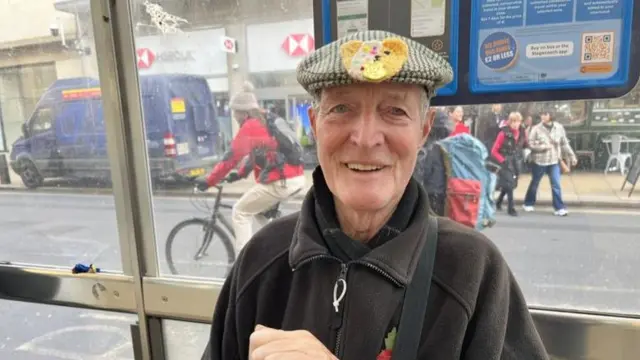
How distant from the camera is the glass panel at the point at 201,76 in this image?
177 centimetres

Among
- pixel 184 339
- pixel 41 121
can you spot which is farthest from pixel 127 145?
pixel 184 339

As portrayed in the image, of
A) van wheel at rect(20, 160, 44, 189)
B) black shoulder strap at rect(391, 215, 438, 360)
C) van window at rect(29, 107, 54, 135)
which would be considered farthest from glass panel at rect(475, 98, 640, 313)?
van wheel at rect(20, 160, 44, 189)

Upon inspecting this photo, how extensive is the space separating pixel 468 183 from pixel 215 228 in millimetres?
1240

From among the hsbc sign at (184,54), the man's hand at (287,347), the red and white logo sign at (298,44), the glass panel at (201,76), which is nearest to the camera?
the man's hand at (287,347)

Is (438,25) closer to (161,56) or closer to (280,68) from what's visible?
(280,68)

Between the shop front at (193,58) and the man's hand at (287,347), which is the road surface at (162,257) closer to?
the shop front at (193,58)

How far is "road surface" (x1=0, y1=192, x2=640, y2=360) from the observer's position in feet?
5.02

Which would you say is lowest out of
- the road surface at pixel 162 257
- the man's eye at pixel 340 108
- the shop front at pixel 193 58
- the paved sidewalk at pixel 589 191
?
the road surface at pixel 162 257

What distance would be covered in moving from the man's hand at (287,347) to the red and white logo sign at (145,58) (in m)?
1.39

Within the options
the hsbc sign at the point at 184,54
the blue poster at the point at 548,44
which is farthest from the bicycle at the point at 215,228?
the blue poster at the point at 548,44

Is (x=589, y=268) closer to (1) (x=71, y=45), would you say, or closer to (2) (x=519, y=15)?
(2) (x=519, y=15)

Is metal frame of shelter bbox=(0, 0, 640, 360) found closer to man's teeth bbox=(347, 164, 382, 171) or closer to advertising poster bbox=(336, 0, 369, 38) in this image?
advertising poster bbox=(336, 0, 369, 38)

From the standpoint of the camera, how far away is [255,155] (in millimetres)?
2021

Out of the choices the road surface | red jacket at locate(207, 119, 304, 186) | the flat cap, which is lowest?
the road surface
